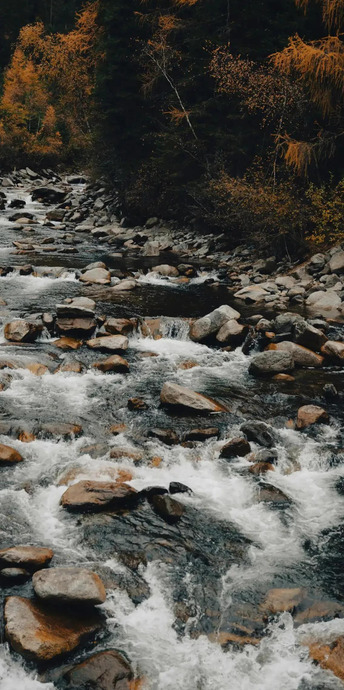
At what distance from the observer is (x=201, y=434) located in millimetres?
7371

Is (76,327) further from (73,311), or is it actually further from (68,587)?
(68,587)

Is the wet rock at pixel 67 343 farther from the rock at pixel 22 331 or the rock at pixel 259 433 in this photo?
the rock at pixel 259 433

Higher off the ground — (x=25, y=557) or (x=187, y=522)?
Answer: (x=25, y=557)

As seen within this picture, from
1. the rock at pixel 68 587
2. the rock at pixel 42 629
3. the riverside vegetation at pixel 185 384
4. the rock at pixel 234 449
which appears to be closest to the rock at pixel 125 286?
the riverside vegetation at pixel 185 384

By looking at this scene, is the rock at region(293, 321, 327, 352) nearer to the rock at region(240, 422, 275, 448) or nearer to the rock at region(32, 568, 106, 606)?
the rock at region(240, 422, 275, 448)

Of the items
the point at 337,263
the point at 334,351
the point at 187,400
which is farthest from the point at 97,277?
the point at 187,400

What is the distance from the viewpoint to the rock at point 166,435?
7250 mm

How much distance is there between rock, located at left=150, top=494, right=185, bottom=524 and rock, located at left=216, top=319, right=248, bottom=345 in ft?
17.6

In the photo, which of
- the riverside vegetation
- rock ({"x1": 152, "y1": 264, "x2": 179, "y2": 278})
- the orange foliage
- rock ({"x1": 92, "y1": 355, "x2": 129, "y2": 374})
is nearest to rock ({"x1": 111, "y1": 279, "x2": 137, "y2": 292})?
the riverside vegetation

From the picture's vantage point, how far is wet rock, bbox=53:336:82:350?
10.3 meters

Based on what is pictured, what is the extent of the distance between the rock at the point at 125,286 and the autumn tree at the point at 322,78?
5.45m

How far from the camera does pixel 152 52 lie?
67.3 feet

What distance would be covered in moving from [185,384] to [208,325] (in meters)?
2.30

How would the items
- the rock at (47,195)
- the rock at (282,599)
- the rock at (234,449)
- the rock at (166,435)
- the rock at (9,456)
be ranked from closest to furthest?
the rock at (282,599) < the rock at (9,456) < the rock at (234,449) < the rock at (166,435) < the rock at (47,195)
